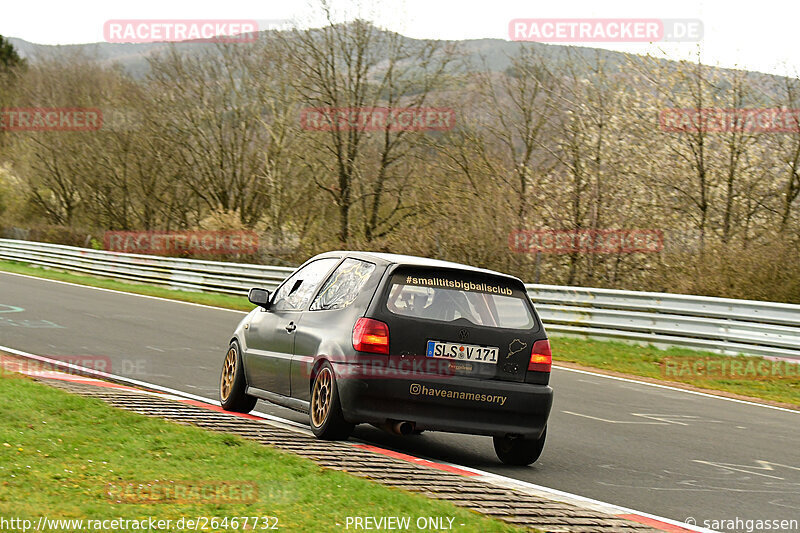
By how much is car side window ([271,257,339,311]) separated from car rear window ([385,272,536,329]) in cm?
121

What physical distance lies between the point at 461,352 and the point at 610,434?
2930mm

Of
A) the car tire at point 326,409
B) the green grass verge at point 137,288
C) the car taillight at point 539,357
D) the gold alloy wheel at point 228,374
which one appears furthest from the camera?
the green grass verge at point 137,288

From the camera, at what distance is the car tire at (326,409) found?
7578 mm

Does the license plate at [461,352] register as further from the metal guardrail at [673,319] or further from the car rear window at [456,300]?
the metal guardrail at [673,319]

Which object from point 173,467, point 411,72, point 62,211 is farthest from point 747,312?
point 62,211

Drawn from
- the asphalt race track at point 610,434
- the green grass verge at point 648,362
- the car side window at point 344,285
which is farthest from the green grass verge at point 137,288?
the car side window at point 344,285

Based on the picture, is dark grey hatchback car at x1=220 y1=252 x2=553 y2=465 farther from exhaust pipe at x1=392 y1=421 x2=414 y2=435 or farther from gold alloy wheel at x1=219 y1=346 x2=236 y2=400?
gold alloy wheel at x1=219 y1=346 x2=236 y2=400

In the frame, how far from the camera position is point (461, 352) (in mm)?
7629

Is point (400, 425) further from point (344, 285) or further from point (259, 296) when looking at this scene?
point (259, 296)

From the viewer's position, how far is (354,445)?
7559 millimetres

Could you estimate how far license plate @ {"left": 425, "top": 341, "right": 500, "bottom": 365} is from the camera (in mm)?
7582

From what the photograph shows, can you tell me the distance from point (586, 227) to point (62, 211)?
36797mm

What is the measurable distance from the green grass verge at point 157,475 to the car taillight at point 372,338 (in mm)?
1141

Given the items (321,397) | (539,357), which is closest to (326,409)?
(321,397)
